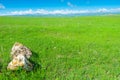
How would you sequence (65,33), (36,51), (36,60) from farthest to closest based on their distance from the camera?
(65,33), (36,51), (36,60)

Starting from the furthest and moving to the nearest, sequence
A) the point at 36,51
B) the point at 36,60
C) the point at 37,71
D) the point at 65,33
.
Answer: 1. the point at 65,33
2. the point at 36,51
3. the point at 36,60
4. the point at 37,71

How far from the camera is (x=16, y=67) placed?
15180 millimetres

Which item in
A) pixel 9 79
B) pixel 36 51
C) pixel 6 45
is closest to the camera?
pixel 9 79

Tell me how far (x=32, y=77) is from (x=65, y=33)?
1438cm

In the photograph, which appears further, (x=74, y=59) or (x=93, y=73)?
(x=74, y=59)

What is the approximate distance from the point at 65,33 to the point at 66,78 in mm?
13823

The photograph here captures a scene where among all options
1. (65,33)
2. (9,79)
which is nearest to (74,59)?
(9,79)

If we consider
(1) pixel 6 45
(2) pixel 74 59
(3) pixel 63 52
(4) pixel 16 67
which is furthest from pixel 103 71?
(1) pixel 6 45

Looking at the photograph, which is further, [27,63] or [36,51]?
[36,51]

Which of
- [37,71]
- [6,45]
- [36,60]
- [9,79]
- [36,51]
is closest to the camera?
[9,79]

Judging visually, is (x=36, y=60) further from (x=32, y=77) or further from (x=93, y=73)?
(x=93, y=73)

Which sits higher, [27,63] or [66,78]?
[27,63]

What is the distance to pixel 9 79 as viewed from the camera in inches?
575

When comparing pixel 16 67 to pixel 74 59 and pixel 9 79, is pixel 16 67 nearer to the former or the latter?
A: pixel 9 79
